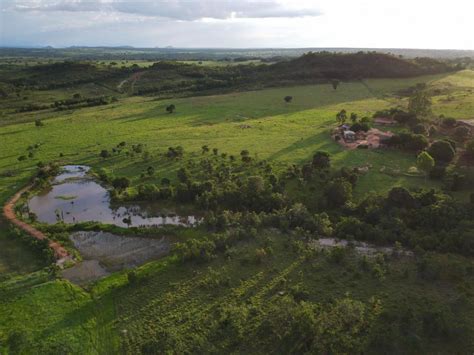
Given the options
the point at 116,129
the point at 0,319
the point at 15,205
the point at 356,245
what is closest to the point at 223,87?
the point at 116,129

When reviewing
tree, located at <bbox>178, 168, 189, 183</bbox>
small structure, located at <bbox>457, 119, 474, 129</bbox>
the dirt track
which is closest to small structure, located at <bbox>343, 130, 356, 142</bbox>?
small structure, located at <bbox>457, 119, 474, 129</bbox>

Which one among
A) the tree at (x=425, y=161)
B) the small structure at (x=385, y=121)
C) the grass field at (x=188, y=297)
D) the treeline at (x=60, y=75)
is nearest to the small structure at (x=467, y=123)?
the small structure at (x=385, y=121)

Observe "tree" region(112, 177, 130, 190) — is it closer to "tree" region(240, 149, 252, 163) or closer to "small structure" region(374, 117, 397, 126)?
"tree" region(240, 149, 252, 163)

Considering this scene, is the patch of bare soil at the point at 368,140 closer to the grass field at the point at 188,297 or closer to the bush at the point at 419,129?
the bush at the point at 419,129

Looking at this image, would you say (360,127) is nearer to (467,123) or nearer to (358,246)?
(467,123)

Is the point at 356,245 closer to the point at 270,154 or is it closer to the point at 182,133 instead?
the point at 270,154

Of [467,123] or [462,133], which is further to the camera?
[467,123]

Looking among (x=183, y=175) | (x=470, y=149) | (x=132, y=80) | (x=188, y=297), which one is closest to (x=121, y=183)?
(x=183, y=175)
